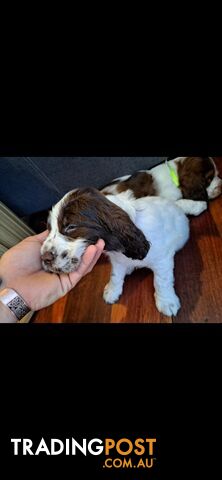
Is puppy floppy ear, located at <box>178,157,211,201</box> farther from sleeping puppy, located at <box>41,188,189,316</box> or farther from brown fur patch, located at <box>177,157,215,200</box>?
sleeping puppy, located at <box>41,188,189,316</box>

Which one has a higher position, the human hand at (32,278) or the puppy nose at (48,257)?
the puppy nose at (48,257)

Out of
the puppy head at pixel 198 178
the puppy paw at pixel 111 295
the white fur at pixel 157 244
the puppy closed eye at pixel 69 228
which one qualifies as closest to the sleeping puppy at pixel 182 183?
the puppy head at pixel 198 178

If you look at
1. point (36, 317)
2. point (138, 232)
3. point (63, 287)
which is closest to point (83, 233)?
point (138, 232)

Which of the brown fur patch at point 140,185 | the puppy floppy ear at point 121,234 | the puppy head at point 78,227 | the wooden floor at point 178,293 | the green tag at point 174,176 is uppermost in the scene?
the puppy head at point 78,227

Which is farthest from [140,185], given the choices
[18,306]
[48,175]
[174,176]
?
[18,306]

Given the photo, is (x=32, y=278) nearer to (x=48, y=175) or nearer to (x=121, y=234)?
(x=121, y=234)

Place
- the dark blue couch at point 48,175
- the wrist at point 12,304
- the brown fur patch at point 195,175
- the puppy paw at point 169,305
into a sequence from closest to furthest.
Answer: the wrist at point 12,304, the puppy paw at point 169,305, the dark blue couch at point 48,175, the brown fur patch at point 195,175

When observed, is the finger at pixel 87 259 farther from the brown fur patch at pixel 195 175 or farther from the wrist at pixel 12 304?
the brown fur patch at pixel 195 175

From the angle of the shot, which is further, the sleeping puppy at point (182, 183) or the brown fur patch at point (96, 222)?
the sleeping puppy at point (182, 183)
